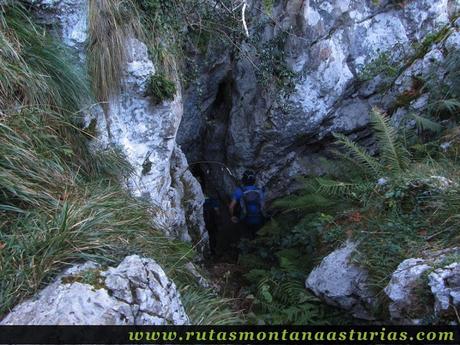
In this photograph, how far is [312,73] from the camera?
22.3ft

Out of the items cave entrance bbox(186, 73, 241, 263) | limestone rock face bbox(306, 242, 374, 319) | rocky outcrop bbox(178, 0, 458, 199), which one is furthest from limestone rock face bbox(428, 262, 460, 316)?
cave entrance bbox(186, 73, 241, 263)

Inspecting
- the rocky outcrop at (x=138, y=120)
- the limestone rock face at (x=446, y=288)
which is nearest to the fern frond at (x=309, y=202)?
the rocky outcrop at (x=138, y=120)

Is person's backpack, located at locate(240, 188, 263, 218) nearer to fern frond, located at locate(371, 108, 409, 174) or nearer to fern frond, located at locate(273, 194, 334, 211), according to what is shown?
fern frond, located at locate(273, 194, 334, 211)

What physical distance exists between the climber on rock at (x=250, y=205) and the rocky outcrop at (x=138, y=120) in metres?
1.44

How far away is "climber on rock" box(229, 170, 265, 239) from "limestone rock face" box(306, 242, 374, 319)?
8.63ft

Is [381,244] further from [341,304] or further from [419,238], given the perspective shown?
[341,304]

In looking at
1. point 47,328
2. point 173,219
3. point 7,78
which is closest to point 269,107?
point 173,219

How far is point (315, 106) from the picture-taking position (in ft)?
22.6

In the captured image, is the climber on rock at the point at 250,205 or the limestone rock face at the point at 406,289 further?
the climber on rock at the point at 250,205

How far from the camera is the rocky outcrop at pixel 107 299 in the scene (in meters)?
2.27

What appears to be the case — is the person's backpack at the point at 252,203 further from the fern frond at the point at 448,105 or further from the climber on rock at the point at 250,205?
the fern frond at the point at 448,105

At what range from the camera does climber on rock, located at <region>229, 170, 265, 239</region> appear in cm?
661

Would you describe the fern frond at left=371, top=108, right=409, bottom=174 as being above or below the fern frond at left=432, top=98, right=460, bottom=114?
below

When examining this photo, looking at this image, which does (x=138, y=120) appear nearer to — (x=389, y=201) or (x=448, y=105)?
(x=389, y=201)
